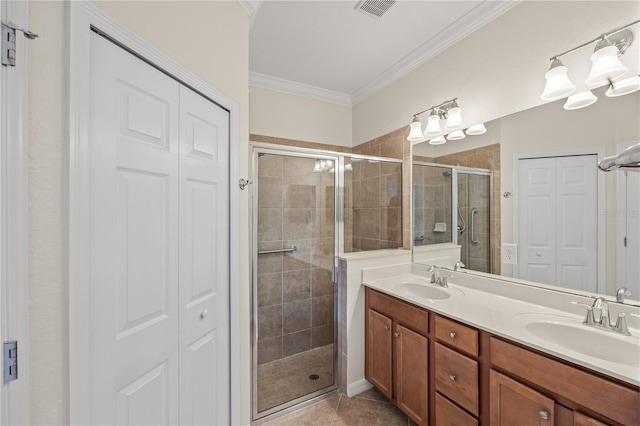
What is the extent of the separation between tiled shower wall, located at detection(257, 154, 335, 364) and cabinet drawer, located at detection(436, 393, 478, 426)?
37.7 inches

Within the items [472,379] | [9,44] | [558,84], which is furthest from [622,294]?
[9,44]

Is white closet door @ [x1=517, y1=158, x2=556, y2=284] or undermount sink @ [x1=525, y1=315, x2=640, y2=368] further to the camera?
white closet door @ [x1=517, y1=158, x2=556, y2=284]

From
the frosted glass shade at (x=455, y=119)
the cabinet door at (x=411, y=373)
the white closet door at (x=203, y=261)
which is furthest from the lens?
the frosted glass shade at (x=455, y=119)

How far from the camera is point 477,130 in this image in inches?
75.7

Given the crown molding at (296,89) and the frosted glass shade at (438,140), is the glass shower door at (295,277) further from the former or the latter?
the crown molding at (296,89)

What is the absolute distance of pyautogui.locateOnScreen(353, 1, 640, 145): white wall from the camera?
4.54 ft

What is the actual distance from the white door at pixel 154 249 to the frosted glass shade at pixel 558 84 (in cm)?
176

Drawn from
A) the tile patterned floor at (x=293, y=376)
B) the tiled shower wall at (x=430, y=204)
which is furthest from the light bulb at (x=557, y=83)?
the tile patterned floor at (x=293, y=376)

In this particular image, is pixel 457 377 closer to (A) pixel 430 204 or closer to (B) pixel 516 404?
(B) pixel 516 404

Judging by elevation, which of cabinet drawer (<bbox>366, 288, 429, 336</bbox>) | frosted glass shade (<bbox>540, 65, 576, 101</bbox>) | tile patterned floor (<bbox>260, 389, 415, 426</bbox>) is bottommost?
tile patterned floor (<bbox>260, 389, 415, 426</bbox>)

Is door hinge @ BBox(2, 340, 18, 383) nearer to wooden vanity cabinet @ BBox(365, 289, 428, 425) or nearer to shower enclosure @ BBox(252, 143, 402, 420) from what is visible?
shower enclosure @ BBox(252, 143, 402, 420)

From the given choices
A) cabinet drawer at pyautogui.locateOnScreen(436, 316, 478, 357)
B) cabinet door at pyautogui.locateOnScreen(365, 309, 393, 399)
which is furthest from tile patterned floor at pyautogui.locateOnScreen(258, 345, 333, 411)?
cabinet drawer at pyautogui.locateOnScreen(436, 316, 478, 357)

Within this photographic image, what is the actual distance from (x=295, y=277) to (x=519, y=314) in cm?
160

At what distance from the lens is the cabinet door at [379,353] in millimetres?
1939
